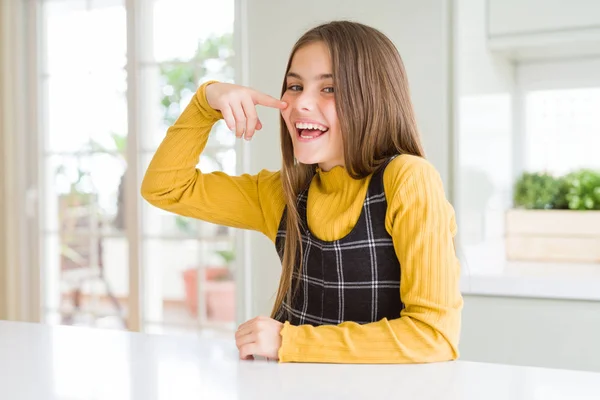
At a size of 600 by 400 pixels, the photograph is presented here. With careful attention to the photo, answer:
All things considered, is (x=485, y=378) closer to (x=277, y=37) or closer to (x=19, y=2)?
(x=277, y=37)

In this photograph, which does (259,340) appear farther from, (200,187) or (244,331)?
(200,187)

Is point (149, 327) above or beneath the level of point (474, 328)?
beneath

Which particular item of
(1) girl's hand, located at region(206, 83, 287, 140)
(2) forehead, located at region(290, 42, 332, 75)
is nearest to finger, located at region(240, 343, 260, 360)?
(1) girl's hand, located at region(206, 83, 287, 140)

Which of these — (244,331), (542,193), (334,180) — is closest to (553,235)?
(542,193)

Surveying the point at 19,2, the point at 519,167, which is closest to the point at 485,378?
the point at 519,167

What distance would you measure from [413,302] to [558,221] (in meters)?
1.69

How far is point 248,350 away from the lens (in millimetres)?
885

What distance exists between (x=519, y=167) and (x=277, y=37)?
3.63ft

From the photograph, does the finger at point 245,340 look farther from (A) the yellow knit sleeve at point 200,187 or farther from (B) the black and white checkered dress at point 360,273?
(A) the yellow knit sleeve at point 200,187

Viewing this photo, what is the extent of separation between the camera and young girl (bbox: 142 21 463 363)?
0.97m

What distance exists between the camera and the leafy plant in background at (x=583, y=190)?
2455 mm

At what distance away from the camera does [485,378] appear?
76 cm

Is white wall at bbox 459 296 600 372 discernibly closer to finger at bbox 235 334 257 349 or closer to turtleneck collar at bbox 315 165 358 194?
turtleneck collar at bbox 315 165 358 194

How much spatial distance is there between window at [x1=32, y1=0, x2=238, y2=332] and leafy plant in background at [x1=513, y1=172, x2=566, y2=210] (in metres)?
1.21
